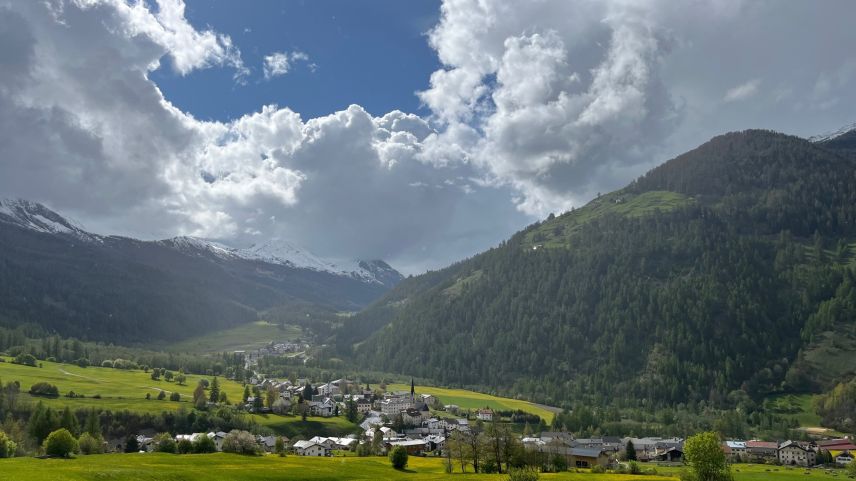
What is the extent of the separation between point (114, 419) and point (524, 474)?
15325 cm

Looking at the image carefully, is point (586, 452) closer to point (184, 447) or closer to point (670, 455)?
point (670, 455)

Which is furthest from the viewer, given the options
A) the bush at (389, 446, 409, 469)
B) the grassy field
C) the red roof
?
the red roof

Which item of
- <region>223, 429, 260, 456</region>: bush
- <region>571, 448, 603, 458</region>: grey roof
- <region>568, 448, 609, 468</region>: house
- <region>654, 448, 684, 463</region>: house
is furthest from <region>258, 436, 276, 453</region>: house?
<region>654, 448, 684, 463</region>: house

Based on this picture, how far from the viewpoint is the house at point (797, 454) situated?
16725cm

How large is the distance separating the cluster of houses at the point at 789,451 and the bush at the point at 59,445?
497ft

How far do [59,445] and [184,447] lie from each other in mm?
26851

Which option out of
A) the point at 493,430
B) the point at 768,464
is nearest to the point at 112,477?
the point at 493,430

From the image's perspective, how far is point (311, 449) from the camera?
166 meters

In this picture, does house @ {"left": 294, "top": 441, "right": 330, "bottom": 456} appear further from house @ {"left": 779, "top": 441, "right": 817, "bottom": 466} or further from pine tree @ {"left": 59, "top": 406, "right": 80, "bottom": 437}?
house @ {"left": 779, "top": 441, "right": 817, "bottom": 466}

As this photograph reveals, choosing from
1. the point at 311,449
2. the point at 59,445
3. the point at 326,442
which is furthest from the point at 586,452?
the point at 59,445

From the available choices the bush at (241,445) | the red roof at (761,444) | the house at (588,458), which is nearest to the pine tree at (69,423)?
the bush at (241,445)

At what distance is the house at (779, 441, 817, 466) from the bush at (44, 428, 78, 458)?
168608mm

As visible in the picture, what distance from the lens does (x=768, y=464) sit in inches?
6412

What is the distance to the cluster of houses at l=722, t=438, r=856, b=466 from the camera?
168000 millimetres
